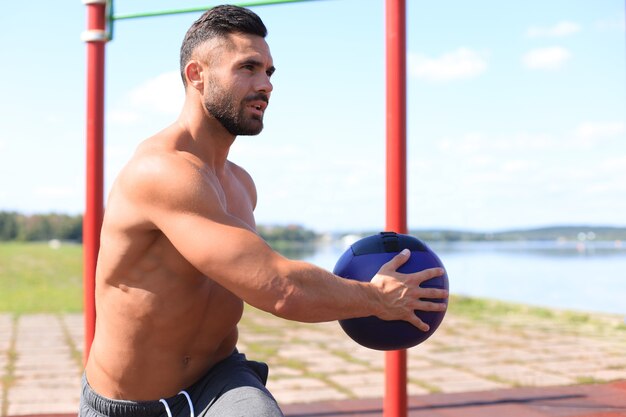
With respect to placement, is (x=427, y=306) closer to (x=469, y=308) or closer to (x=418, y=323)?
(x=418, y=323)

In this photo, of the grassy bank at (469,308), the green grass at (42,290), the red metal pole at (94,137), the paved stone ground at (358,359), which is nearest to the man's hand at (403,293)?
Result: the red metal pole at (94,137)

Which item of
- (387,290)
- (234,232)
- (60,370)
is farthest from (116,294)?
(60,370)

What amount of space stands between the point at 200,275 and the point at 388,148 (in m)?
1.56

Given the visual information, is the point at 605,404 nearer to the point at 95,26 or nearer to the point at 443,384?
the point at 443,384

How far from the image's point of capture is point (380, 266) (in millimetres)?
2590

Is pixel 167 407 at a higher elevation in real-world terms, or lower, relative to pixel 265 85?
lower

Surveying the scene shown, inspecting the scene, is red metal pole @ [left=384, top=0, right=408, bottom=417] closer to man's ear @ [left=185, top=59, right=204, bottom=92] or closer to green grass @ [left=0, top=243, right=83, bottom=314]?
man's ear @ [left=185, top=59, right=204, bottom=92]

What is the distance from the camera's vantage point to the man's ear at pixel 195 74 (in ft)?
8.11

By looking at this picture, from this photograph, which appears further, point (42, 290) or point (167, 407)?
point (42, 290)

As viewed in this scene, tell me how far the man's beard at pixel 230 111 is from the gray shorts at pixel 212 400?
0.80m

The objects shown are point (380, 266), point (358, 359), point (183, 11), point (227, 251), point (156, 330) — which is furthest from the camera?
point (358, 359)

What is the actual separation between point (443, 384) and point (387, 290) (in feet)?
12.4

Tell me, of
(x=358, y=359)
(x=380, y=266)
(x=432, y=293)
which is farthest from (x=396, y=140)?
(x=358, y=359)

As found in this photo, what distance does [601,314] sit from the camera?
10.5m
